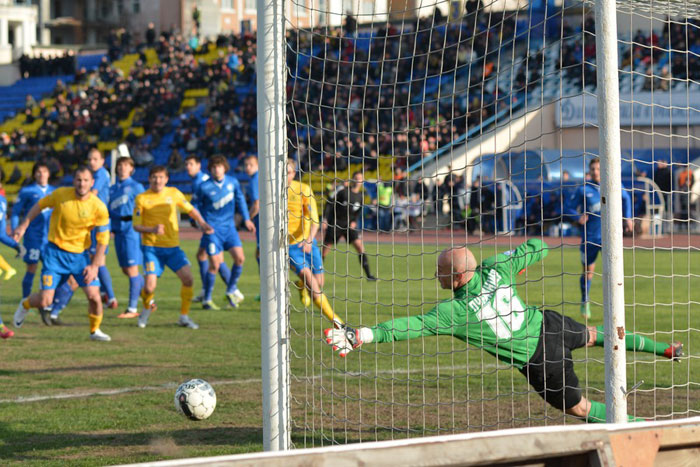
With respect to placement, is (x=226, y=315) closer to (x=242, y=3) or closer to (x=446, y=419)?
(x=446, y=419)

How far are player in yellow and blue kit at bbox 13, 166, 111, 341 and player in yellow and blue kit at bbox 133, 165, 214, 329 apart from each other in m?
1.22

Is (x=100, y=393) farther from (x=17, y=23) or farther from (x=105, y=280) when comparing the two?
(x=17, y=23)

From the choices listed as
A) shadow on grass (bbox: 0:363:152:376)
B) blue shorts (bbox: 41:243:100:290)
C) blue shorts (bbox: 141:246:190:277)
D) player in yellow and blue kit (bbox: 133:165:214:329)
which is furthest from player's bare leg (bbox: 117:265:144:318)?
shadow on grass (bbox: 0:363:152:376)

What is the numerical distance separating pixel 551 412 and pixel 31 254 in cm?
818

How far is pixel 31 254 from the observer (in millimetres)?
13414

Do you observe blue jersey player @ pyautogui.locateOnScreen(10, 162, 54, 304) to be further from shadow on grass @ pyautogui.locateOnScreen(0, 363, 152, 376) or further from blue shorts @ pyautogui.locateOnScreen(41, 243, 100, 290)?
shadow on grass @ pyautogui.locateOnScreen(0, 363, 152, 376)

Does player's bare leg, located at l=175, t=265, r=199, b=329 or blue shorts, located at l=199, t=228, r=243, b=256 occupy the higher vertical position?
blue shorts, located at l=199, t=228, r=243, b=256

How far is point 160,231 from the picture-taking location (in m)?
12.1

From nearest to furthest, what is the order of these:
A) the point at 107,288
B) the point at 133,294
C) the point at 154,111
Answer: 1. the point at 133,294
2. the point at 107,288
3. the point at 154,111

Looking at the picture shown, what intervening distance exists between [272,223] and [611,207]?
189 centimetres

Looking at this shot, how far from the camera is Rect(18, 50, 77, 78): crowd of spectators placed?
54.3m

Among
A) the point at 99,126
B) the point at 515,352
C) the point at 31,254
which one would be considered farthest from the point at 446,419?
the point at 99,126

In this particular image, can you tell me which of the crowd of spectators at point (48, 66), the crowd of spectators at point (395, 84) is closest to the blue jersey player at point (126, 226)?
the crowd of spectators at point (395, 84)

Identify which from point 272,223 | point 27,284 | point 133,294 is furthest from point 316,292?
point 27,284
